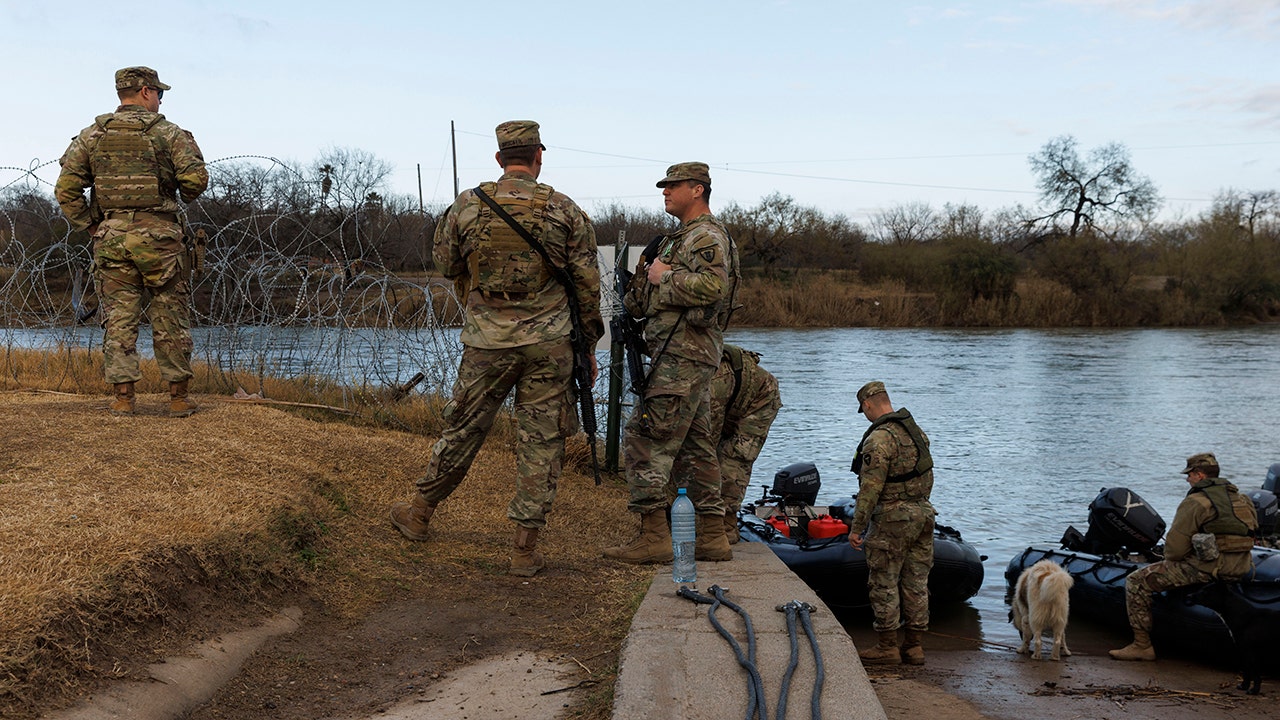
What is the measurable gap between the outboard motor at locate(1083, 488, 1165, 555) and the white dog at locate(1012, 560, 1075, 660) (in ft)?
3.49

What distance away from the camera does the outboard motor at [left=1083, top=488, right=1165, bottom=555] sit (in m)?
8.80

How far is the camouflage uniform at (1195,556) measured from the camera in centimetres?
739

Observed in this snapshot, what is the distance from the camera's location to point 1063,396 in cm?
2408

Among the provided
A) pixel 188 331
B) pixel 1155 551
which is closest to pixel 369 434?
pixel 188 331

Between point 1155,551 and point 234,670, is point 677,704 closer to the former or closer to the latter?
point 234,670

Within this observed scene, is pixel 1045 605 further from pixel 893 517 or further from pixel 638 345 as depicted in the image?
pixel 638 345

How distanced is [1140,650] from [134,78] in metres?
7.68

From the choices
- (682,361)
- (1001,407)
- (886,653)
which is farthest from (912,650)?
(1001,407)

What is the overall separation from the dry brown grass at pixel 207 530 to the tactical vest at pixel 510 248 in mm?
1461

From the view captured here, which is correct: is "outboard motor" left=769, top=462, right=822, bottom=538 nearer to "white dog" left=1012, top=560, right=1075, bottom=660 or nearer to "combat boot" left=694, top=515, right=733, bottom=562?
"white dog" left=1012, top=560, right=1075, bottom=660

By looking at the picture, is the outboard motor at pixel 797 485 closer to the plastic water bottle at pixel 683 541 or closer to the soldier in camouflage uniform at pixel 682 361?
the soldier in camouflage uniform at pixel 682 361

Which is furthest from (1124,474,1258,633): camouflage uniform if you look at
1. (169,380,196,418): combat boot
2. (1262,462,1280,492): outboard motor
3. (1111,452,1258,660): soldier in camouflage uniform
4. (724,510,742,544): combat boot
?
(169,380,196,418): combat boot

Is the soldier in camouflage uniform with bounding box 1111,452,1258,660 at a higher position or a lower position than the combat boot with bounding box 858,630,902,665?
higher

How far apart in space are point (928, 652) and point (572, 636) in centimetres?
431
